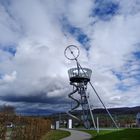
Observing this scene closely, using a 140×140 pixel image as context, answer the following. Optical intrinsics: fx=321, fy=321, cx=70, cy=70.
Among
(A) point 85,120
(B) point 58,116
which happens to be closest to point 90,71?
(A) point 85,120

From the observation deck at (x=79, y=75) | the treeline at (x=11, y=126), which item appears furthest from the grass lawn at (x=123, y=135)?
the observation deck at (x=79, y=75)

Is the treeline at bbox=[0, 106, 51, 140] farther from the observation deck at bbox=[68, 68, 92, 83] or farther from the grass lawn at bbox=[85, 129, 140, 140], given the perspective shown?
the observation deck at bbox=[68, 68, 92, 83]

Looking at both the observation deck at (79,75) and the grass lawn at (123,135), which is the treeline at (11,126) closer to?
the grass lawn at (123,135)

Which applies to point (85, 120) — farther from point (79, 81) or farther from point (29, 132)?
point (29, 132)

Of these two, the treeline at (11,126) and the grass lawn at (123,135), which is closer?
the treeline at (11,126)

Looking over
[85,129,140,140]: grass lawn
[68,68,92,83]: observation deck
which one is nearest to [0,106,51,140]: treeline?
[85,129,140,140]: grass lawn

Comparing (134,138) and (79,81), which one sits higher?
(79,81)

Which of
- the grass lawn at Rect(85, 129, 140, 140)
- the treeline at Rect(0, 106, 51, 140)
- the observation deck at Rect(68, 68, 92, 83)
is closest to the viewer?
the treeline at Rect(0, 106, 51, 140)

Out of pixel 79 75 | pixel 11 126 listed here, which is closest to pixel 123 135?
pixel 11 126

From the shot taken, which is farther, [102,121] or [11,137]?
[102,121]

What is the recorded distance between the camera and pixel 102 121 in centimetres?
7412

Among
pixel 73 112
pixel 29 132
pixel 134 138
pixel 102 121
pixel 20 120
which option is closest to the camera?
pixel 20 120

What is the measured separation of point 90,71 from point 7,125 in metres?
47.0

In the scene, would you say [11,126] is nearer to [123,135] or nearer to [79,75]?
[123,135]
